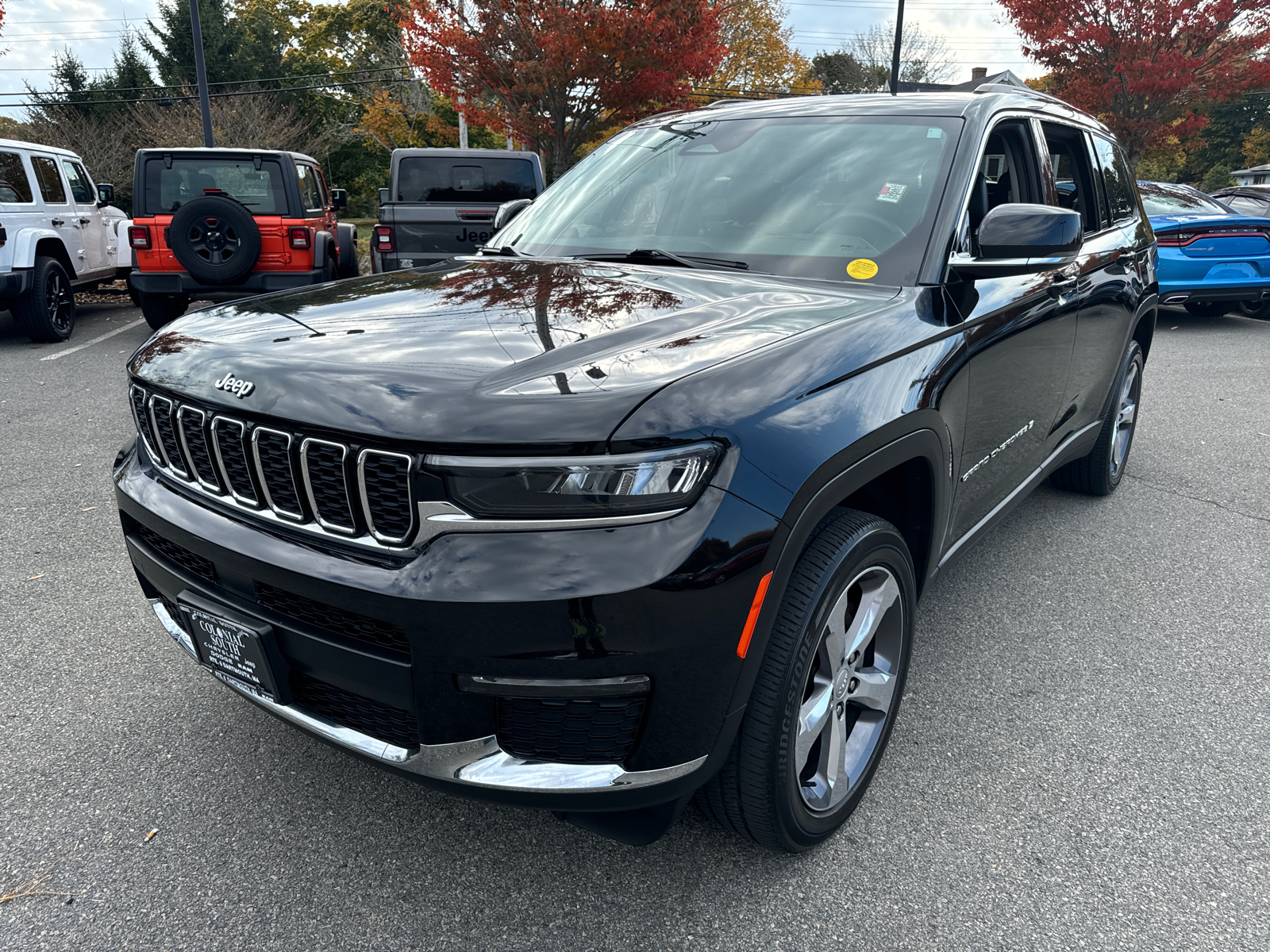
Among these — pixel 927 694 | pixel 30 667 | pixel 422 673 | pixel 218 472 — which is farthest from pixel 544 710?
pixel 30 667

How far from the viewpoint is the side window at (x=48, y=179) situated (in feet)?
31.1

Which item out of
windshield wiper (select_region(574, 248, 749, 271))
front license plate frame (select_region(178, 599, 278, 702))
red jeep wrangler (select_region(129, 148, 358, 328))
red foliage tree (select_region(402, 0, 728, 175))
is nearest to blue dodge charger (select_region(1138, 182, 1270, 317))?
red jeep wrangler (select_region(129, 148, 358, 328))

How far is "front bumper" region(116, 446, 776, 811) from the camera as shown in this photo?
5.38 feet

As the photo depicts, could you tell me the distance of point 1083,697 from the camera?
299 cm

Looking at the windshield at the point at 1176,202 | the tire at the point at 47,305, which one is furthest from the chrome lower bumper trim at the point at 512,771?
the windshield at the point at 1176,202

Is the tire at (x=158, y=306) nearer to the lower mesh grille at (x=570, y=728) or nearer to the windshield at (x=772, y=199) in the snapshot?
the windshield at (x=772, y=199)

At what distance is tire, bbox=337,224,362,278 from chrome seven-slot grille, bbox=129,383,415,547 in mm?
9832

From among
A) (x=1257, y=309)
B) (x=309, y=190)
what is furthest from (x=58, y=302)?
(x=1257, y=309)

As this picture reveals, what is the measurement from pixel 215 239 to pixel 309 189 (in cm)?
199

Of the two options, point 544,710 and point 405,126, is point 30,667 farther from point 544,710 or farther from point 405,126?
point 405,126

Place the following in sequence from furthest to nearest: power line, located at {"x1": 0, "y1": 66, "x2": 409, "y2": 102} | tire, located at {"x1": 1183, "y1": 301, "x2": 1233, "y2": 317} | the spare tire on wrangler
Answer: power line, located at {"x1": 0, "y1": 66, "x2": 409, "y2": 102}
tire, located at {"x1": 1183, "y1": 301, "x2": 1233, "y2": 317}
the spare tire on wrangler

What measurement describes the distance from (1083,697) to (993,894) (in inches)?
42.9

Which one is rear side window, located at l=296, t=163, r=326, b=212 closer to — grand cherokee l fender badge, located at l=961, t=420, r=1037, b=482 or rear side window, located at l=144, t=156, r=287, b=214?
rear side window, located at l=144, t=156, r=287, b=214

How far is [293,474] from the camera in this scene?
185 cm
